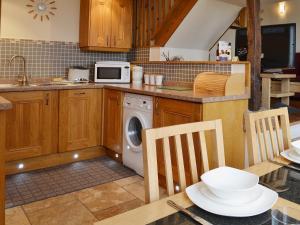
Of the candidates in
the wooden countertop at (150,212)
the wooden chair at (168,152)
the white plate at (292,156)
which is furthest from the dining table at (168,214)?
the white plate at (292,156)

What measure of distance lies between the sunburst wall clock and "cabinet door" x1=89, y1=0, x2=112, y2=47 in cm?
51

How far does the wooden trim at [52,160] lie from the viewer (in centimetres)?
320

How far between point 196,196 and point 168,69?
9.72 feet

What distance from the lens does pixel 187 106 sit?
2.57 metres

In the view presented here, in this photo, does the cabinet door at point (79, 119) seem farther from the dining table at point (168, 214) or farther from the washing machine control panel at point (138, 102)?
A: the dining table at point (168, 214)

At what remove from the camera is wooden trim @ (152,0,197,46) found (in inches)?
144

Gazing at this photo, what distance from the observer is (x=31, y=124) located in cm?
324

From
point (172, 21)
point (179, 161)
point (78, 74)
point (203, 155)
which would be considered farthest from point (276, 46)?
point (179, 161)

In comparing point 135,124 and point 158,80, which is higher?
point 158,80

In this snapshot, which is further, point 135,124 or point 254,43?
point 135,124

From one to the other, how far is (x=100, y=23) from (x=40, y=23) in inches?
29.6

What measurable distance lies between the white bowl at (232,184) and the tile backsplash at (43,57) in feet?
10.8

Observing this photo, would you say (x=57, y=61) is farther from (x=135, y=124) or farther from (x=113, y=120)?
(x=135, y=124)

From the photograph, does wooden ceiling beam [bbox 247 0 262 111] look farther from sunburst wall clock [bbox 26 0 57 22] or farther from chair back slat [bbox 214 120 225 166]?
sunburst wall clock [bbox 26 0 57 22]
